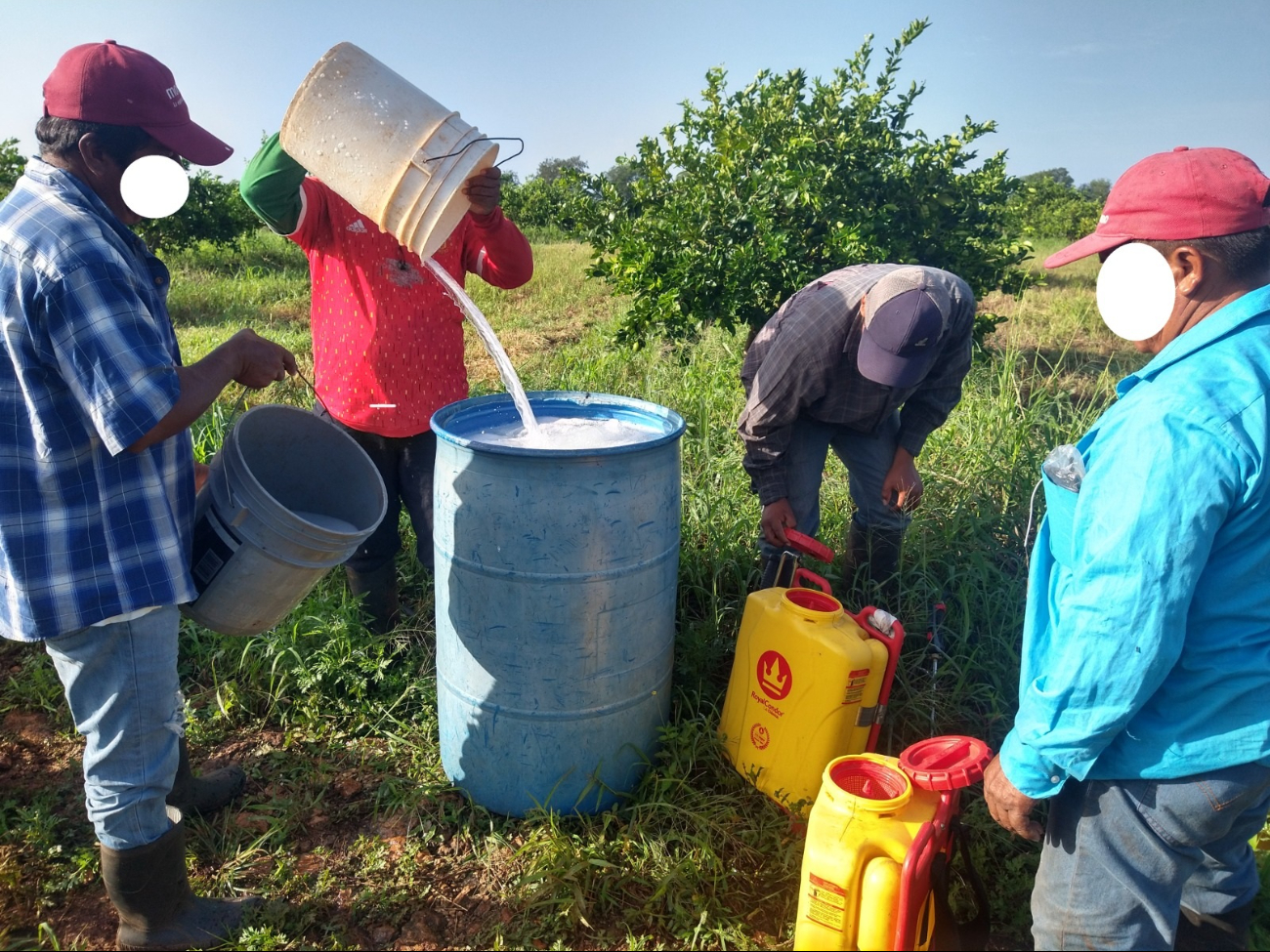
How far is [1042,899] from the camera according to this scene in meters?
1.71

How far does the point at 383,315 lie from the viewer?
277 centimetres

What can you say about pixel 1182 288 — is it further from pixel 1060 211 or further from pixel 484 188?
pixel 1060 211

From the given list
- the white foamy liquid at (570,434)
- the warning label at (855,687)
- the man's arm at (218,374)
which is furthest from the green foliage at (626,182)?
the warning label at (855,687)

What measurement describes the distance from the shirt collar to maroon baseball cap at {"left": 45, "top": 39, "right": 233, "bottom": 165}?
6.38 feet

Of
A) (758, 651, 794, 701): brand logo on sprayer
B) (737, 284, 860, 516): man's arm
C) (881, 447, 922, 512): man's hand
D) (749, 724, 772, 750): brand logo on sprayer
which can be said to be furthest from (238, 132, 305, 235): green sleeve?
(881, 447, 922, 512): man's hand

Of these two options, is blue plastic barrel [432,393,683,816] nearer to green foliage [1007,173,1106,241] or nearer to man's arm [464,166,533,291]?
man's arm [464,166,533,291]

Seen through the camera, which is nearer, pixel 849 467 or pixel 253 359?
pixel 253 359

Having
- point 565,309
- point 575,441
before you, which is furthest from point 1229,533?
point 565,309

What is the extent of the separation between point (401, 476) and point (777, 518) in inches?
50.9

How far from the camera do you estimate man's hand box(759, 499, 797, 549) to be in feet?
9.72

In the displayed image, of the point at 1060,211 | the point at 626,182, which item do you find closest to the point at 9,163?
the point at 626,182

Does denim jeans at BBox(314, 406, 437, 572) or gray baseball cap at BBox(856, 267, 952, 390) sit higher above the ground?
gray baseball cap at BBox(856, 267, 952, 390)

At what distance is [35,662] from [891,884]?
303 cm

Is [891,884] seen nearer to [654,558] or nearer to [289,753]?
[654,558]
